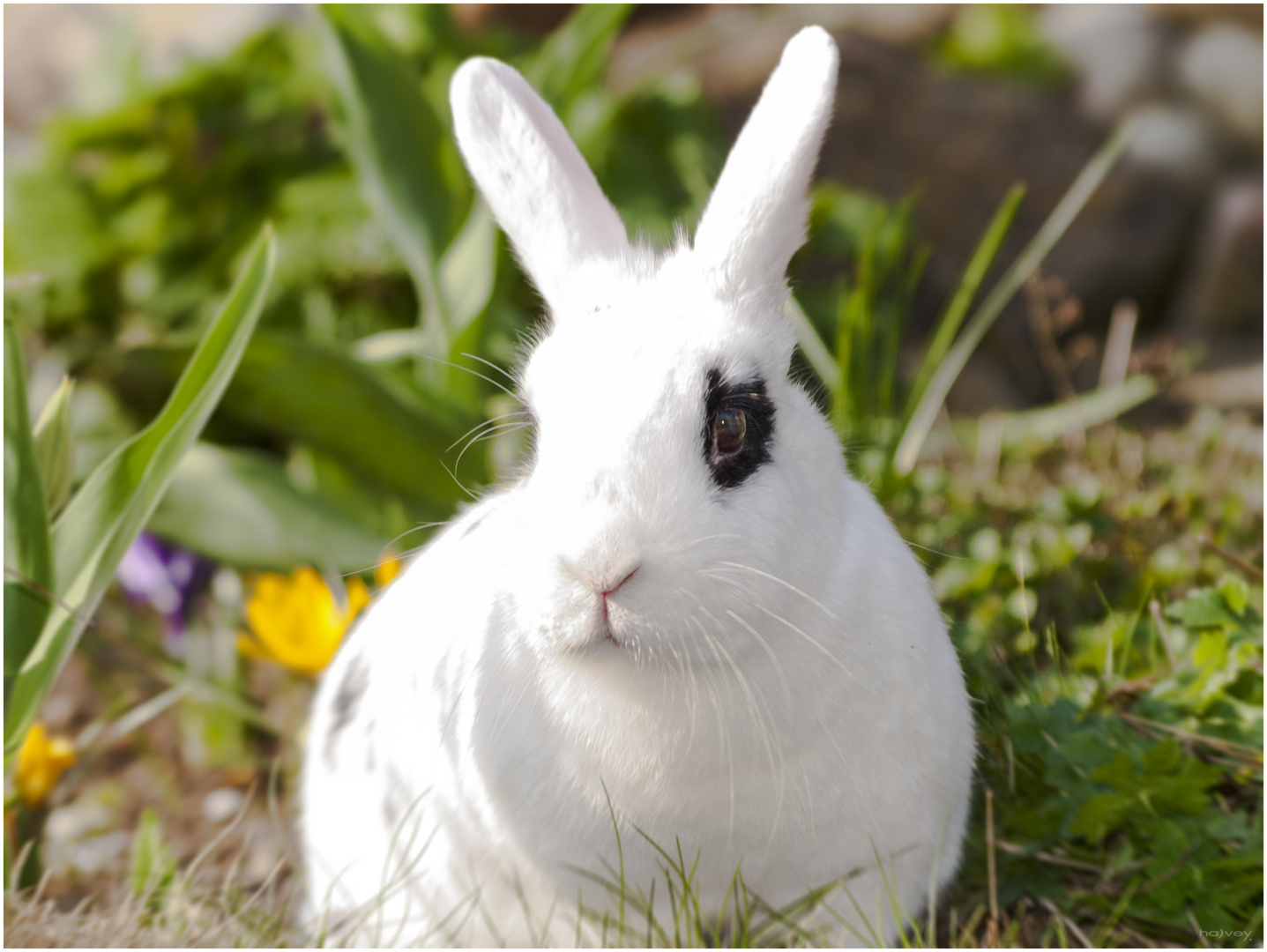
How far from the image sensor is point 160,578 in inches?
128

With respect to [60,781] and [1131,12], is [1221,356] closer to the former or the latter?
[1131,12]

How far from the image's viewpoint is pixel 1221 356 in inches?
233

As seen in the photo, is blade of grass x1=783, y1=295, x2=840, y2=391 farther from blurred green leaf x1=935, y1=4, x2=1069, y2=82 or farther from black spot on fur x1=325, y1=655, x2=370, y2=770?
blurred green leaf x1=935, y1=4, x2=1069, y2=82

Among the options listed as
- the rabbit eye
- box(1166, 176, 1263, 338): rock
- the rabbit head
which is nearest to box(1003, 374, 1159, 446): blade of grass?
the rabbit head

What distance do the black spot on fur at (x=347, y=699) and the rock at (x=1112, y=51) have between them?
629cm

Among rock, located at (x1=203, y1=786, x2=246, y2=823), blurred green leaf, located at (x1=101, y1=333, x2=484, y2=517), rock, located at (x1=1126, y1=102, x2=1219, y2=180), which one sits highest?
blurred green leaf, located at (x1=101, y1=333, x2=484, y2=517)

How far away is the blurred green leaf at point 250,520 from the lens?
9.60ft

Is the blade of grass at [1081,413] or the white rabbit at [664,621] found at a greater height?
the white rabbit at [664,621]

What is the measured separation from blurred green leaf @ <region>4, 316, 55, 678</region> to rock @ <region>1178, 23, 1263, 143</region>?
748 centimetres

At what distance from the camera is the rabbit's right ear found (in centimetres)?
175

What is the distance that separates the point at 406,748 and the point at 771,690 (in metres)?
0.74

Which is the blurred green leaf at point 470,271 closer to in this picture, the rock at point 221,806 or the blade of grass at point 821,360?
the blade of grass at point 821,360

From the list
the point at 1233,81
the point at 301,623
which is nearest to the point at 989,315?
the point at 301,623

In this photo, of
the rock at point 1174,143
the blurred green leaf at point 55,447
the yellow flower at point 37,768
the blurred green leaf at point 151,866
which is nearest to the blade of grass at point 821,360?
the blurred green leaf at point 55,447
